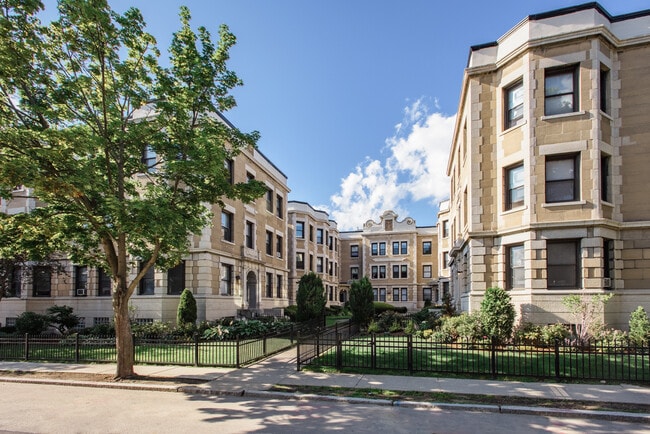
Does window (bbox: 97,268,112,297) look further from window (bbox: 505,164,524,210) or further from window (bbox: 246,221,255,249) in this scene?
window (bbox: 505,164,524,210)

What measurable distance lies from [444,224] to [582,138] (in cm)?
3114

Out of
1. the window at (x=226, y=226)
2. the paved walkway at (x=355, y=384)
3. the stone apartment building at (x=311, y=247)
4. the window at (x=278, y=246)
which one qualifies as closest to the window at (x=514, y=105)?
the paved walkway at (x=355, y=384)

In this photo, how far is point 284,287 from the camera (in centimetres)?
3322

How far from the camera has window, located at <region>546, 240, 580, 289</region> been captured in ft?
48.7

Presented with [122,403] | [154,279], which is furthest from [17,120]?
[154,279]

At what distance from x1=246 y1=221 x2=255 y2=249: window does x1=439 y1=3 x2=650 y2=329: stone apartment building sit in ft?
50.5

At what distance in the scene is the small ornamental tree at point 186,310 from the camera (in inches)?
760

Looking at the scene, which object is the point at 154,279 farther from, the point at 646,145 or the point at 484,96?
the point at 646,145

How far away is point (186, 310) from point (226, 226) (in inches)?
247

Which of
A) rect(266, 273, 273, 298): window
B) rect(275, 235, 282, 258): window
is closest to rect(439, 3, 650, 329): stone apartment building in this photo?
rect(266, 273, 273, 298): window

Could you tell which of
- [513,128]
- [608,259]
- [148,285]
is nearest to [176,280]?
[148,285]

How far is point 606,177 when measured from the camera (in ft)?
50.7

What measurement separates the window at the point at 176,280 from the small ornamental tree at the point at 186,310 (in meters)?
1.66

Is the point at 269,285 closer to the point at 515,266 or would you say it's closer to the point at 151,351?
the point at 151,351
